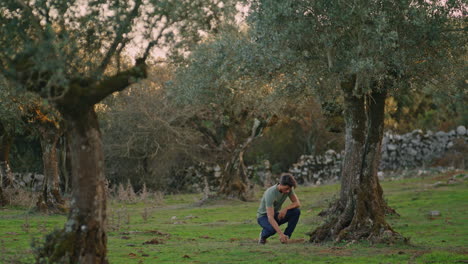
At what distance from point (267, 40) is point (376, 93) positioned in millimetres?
3529

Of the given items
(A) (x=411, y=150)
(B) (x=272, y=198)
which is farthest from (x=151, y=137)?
(B) (x=272, y=198)

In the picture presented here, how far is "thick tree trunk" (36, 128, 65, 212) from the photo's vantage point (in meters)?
30.2

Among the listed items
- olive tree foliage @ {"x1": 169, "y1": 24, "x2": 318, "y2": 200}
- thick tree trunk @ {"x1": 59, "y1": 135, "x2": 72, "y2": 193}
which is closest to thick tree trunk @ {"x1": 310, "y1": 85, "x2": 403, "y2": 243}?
olive tree foliage @ {"x1": 169, "y1": 24, "x2": 318, "y2": 200}

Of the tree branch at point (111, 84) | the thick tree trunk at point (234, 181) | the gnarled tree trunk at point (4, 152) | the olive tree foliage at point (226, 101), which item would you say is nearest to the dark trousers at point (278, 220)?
the tree branch at point (111, 84)

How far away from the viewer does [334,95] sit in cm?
2178

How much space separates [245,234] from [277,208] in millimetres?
4969

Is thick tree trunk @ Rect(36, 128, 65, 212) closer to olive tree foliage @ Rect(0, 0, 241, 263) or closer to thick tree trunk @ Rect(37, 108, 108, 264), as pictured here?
olive tree foliage @ Rect(0, 0, 241, 263)

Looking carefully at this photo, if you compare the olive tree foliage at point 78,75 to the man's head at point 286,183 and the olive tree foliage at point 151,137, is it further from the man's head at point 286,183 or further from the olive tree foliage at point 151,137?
the olive tree foliage at point 151,137

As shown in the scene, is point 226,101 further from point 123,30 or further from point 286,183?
point 123,30

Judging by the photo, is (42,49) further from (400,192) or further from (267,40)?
(400,192)

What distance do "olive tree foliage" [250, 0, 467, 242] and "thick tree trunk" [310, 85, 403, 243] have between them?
0.03m

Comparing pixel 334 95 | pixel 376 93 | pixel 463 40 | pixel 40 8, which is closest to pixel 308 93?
pixel 334 95

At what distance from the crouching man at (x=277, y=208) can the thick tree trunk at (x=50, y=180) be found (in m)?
15.2

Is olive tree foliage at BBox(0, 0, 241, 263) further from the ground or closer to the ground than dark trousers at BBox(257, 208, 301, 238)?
further from the ground
